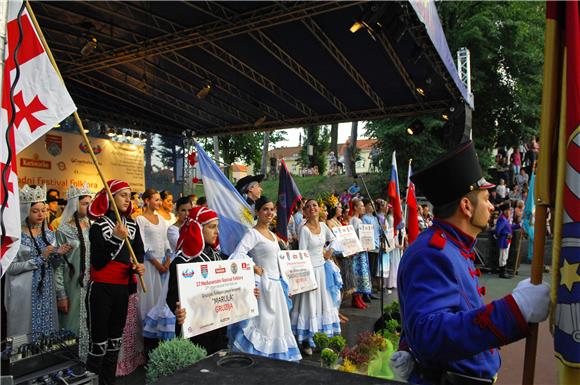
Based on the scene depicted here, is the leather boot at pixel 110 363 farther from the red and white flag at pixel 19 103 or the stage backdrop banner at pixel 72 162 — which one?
the stage backdrop banner at pixel 72 162

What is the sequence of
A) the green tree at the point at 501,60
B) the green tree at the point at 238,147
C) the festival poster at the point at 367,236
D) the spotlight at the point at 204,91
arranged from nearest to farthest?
the festival poster at the point at 367,236 → the spotlight at the point at 204,91 → the green tree at the point at 501,60 → the green tree at the point at 238,147

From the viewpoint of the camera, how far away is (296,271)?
553 cm

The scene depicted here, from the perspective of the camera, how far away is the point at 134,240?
14.7 ft

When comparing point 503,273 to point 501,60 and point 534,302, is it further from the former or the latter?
point 534,302

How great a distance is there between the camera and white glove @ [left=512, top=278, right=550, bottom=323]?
5.07 ft

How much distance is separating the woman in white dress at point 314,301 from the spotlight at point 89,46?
533 centimetres

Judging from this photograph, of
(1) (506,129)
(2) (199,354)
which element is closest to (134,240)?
(2) (199,354)

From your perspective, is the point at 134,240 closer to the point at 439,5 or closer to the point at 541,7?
the point at 439,5

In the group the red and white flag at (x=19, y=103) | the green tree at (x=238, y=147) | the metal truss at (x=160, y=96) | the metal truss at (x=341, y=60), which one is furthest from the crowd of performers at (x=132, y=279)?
the green tree at (x=238, y=147)

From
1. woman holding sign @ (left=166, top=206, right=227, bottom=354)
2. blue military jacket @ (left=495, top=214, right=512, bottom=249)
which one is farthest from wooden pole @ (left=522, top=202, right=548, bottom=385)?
blue military jacket @ (left=495, top=214, right=512, bottom=249)

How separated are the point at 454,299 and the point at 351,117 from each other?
1017 cm

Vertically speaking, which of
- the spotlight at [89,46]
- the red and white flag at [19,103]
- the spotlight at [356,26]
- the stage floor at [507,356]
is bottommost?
the stage floor at [507,356]

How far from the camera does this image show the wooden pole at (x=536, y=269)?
5.13 feet

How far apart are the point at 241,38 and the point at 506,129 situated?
1699 cm
